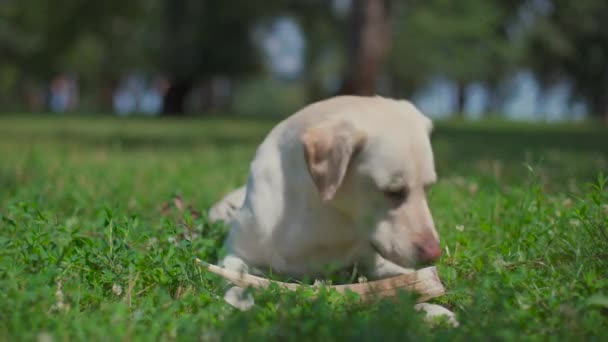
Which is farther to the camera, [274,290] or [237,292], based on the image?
[237,292]

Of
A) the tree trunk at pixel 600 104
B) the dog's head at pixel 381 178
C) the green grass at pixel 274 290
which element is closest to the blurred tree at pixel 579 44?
the tree trunk at pixel 600 104

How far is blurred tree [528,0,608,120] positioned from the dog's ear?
1093 inches

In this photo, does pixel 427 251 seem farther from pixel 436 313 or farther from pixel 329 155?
pixel 329 155

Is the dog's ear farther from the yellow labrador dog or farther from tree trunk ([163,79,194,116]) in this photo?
tree trunk ([163,79,194,116])

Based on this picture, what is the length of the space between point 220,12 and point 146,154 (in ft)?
56.4

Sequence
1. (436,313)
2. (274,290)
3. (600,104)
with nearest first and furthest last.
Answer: (436,313), (274,290), (600,104)

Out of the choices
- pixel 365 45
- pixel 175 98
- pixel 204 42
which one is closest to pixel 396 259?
pixel 365 45

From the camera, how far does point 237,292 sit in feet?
8.57

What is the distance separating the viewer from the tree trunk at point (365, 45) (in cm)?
1399

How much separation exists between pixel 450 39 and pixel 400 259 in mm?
34905

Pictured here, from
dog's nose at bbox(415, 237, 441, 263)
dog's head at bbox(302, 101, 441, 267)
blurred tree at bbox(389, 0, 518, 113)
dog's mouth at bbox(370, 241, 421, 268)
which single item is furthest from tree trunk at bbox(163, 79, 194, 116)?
dog's nose at bbox(415, 237, 441, 263)

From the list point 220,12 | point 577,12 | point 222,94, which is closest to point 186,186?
point 220,12

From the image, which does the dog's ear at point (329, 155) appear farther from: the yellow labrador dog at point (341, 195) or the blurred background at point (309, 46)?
the blurred background at point (309, 46)

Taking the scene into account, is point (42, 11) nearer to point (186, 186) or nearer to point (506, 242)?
point (186, 186)
